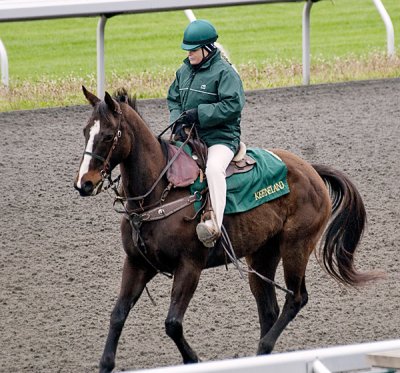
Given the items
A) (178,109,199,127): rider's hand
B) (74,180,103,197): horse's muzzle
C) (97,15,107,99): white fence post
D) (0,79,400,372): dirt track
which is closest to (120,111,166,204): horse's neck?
(178,109,199,127): rider's hand

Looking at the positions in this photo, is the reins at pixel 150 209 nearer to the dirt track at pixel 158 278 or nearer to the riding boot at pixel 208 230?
the riding boot at pixel 208 230

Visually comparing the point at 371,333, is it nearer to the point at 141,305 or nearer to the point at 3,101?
the point at 141,305

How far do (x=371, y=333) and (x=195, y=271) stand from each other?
56.6 inches

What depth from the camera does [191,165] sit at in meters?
7.25

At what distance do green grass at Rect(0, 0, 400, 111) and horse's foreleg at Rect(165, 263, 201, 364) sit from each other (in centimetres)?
606

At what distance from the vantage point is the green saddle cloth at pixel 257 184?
729 cm

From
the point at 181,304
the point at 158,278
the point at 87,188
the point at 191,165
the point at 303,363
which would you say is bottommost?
the point at 158,278

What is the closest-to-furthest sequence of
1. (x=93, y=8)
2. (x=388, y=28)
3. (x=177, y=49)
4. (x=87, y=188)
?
(x=87, y=188)
(x=93, y=8)
(x=388, y=28)
(x=177, y=49)

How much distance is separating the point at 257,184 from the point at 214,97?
56cm

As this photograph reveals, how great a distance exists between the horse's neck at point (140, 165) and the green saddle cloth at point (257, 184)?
253 millimetres

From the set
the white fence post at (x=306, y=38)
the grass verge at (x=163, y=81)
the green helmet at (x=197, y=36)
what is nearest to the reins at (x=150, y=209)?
the green helmet at (x=197, y=36)

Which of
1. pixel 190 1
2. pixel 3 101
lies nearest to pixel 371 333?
pixel 190 1

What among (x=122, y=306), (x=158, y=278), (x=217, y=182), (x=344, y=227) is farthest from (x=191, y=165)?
(x=158, y=278)

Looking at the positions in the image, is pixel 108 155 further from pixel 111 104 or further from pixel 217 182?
pixel 217 182
